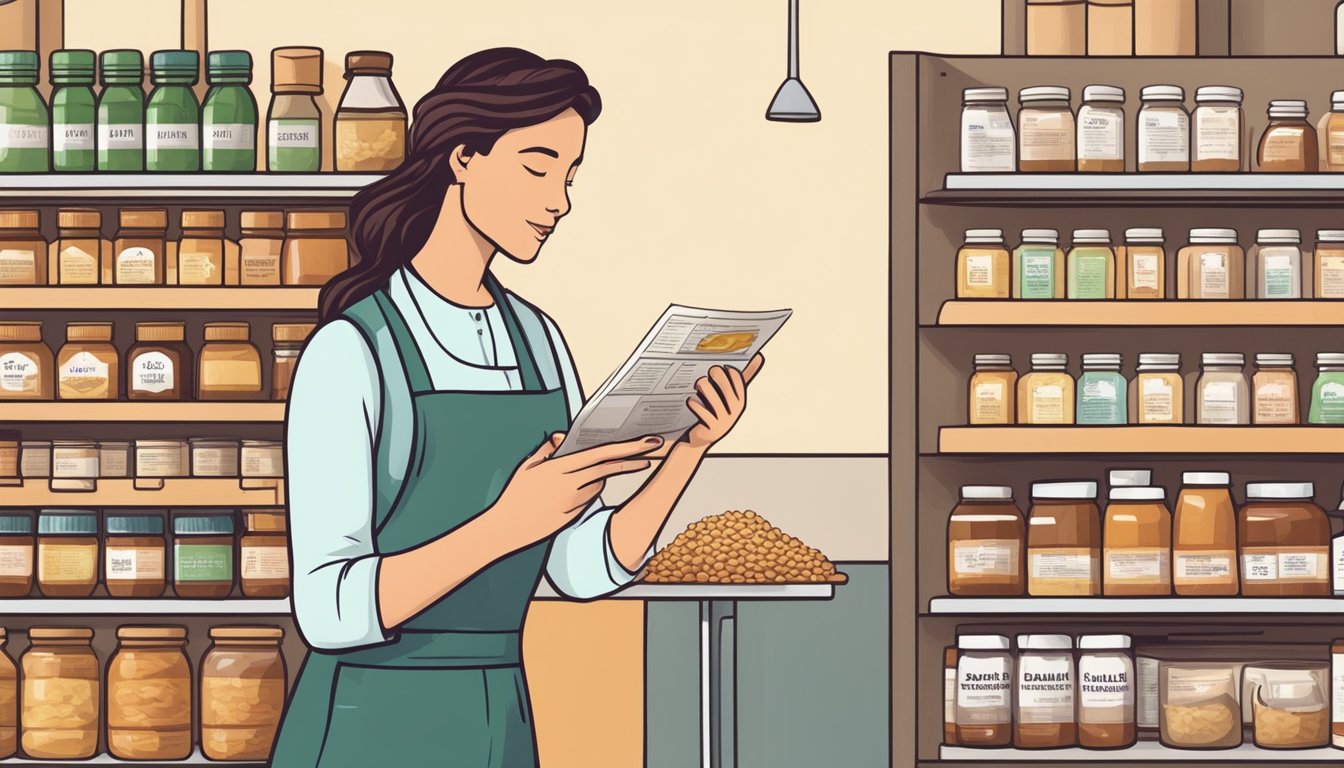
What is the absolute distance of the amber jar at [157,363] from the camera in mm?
2596

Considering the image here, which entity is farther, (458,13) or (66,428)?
(458,13)

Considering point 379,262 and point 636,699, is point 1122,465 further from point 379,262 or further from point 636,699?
point 379,262

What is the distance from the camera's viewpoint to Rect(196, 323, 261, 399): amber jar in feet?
8.54

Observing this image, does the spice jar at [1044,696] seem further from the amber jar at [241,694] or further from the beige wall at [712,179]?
the amber jar at [241,694]

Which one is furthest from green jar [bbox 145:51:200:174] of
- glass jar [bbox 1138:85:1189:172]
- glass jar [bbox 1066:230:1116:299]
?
glass jar [bbox 1138:85:1189:172]

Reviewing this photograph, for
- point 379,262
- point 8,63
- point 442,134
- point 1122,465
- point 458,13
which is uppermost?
point 458,13

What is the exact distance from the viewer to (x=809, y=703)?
3.01 meters

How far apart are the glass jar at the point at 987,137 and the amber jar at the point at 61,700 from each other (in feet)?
6.68

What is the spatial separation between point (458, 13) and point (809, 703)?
1.84 metres

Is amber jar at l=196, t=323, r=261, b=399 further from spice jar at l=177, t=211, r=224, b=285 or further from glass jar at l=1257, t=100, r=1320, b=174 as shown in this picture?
glass jar at l=1257, t=100, r=1320, b=174

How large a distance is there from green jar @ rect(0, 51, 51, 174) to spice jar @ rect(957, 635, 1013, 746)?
6.99ft

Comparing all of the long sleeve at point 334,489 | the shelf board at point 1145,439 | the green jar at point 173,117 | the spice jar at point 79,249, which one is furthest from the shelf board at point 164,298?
the shelf board at point 1145,439

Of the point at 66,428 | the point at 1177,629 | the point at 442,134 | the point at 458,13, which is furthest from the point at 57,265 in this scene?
the point at 1177,629

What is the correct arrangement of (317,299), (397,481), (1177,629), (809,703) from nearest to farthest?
(397,481), (317,299), (1177,629), (809,703)
